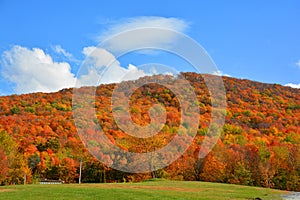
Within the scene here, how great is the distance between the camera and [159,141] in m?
52.5

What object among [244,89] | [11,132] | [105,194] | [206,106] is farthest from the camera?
[244,89]

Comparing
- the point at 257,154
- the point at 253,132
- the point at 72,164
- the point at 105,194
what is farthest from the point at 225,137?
the point at 105,194

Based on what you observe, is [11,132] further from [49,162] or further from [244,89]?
[244,89]

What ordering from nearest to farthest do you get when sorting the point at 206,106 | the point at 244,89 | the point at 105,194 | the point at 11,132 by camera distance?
the point at 105,194 → the point at 11,132 → the point at 206,106 → the point at 244,89

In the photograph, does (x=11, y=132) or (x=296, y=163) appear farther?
(x=11, y=132)

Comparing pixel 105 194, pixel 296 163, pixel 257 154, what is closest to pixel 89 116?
pixel 257 154

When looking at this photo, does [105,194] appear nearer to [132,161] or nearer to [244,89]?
[132,161]

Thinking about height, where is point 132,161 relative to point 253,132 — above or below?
A: below

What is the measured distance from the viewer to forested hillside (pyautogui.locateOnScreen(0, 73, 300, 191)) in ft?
170

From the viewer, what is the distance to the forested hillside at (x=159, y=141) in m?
51.9

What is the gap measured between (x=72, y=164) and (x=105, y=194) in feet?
120

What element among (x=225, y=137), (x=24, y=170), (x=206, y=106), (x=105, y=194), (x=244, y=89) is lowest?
(x=105, y=194)

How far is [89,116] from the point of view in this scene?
59.7 m

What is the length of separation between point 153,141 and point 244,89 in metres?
58.2
